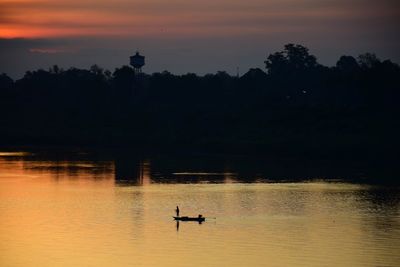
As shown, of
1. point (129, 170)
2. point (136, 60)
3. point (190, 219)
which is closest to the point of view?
point (190, 219)

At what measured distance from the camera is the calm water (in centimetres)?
4181

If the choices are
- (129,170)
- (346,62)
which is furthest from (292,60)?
(129,170)

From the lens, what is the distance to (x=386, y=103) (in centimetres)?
10644

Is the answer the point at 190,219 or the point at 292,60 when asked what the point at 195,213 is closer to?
the point at 190,219

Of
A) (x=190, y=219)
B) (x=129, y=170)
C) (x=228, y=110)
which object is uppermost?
(x=228, y=110)

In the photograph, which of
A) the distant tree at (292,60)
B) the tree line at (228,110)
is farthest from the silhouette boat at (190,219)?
the distant tree at (292,60)

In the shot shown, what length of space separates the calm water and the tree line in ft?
52.3

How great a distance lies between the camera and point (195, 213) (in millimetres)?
55344

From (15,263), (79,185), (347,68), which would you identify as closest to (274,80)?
(347,68)

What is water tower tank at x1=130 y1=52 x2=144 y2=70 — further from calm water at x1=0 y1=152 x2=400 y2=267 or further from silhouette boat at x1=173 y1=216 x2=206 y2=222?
silhouette boat at x1=173 y1=216 x2=206 y2=222

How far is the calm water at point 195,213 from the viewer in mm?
41812

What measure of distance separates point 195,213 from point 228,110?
6298cm

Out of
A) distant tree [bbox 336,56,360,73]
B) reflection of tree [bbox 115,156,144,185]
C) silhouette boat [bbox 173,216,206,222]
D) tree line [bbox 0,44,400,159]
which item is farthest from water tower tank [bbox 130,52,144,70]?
silhouette boat [bbox 173,216,206,222]

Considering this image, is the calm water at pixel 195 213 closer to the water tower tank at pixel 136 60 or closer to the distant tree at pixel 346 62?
the distant tree at pixel 346 62
